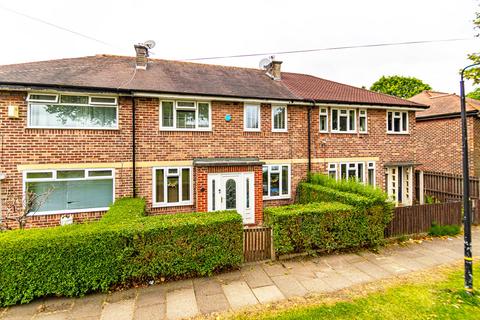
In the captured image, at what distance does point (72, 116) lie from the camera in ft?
26.2

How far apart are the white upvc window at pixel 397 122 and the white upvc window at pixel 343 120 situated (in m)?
2.17

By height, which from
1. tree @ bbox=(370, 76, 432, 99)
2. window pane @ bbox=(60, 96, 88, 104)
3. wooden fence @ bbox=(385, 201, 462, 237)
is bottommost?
wooden fence @ bbox=(385, 201, 462, 237)

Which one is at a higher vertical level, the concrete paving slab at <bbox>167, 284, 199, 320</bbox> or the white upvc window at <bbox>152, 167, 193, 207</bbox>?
the white upvc window at <bbox>152, 167, 193, 207</bbox>

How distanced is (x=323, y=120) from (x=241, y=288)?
856 cm

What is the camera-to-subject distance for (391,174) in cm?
1185

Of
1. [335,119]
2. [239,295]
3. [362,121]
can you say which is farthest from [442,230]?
[239,295]

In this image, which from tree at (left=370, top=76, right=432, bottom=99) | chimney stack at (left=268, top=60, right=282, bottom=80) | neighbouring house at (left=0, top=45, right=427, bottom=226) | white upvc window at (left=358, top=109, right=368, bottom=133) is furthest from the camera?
tree at (left=370, top=76, right=432, bottom=99)

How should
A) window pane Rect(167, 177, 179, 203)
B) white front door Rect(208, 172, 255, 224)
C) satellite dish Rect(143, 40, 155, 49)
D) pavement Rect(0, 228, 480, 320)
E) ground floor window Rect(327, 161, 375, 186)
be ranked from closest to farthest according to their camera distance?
1. pavement Rect(0, 228, 480, 320)
2. white front door Rect(208, 172, 255, 224)
3. window pane Rect(167, 177, 179, 203)
4. ground floor window Rect(327, 161, 375, 186)
5. satellite dish Rect(143, 40, 155, 49)

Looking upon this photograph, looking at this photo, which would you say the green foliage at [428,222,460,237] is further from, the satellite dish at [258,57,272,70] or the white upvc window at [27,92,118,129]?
the white upvc window at [27,92,118,129]

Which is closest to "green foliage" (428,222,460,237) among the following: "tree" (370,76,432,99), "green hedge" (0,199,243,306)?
"green hedge" (0,199,243,306)

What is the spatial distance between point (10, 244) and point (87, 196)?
3958mm

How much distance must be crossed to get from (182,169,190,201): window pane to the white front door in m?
1.01

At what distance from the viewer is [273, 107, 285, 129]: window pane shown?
10195 millimetres

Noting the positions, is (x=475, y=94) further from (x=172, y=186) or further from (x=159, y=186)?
(x=159, y=186)
